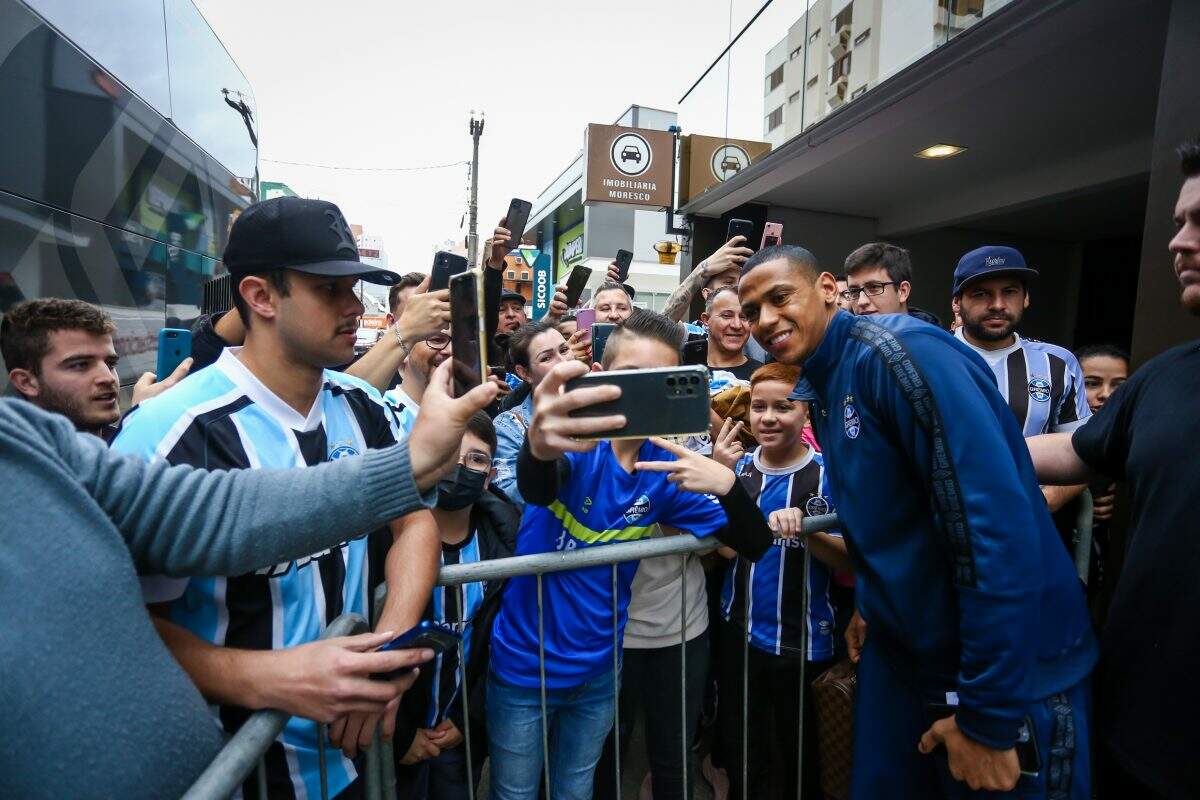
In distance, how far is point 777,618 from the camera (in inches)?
101

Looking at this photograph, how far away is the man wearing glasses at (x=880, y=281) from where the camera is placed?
374 cm

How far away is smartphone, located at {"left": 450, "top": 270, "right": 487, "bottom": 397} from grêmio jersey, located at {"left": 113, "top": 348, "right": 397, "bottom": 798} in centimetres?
49

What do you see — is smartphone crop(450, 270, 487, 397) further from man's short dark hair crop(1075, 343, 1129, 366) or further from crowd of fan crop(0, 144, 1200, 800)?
man's short dark hair crop(1075, 343, 1129, 366)

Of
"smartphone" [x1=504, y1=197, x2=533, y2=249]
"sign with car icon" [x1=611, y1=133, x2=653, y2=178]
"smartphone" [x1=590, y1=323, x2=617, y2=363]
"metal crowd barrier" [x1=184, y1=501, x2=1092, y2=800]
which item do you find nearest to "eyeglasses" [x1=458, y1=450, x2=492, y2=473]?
"metal crowd barrier" [x1=184, y1=501, x2=1092, y2=800]

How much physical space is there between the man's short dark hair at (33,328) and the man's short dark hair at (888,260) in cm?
444

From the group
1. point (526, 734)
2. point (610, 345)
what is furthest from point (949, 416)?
point (526, 734)

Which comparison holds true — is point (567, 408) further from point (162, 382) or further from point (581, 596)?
point (162, 382)

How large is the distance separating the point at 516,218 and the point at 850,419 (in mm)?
2619

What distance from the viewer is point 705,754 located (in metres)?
3.14

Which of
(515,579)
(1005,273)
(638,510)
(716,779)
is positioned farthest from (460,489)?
(1005,273)

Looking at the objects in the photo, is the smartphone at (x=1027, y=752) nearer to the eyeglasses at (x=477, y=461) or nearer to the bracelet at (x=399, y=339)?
the eyeglasses at (x=477, y=461)

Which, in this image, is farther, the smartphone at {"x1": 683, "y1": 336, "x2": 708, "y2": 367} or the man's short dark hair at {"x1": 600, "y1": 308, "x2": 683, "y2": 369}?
the smartphone at {"x1": 683, "y1": 336, "x2": 708, "y2": 367}

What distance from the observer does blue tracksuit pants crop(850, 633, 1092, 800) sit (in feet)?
5.26

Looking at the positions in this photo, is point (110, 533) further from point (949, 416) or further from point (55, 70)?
point (55, 70)
